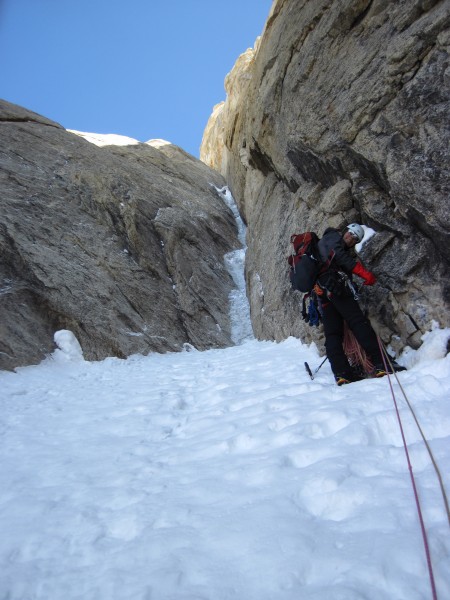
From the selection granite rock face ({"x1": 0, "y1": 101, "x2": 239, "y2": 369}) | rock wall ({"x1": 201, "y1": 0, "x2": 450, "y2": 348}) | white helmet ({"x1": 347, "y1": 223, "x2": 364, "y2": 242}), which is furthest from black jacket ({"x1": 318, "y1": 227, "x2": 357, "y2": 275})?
granite rock face ({"x1": 0, "y1": 101, "x2": 239, "y2": 369})

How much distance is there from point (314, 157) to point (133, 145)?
2195 cm

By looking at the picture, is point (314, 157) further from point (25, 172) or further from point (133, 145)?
point (133, 145)

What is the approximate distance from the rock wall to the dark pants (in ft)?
2.58

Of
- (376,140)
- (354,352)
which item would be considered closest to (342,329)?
(354,352)

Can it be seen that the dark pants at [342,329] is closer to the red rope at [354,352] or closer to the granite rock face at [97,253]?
the red rope at [354,352]

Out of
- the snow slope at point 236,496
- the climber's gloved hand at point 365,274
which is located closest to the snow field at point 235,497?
the snow slope at point 236,496

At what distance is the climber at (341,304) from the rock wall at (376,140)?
80 centimetres

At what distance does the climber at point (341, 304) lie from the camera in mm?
5859

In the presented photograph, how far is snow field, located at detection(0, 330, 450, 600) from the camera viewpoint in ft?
7.65

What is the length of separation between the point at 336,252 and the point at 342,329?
1.31 m

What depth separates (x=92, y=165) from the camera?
752 inches

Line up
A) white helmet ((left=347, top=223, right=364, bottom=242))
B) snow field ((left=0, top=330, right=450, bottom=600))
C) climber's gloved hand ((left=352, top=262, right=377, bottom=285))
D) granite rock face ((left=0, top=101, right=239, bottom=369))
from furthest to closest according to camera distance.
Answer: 1. granite rock face ((left=0, top=101, right=239, bottom=369))
2. white helmet ((left=347, top=223, right=364, bottom=242))
3. climber's gloved hand ((left=352, top=262, right=377, bottom=285))
4. snow field ((left=0, top=330, right=450, bottom=600))

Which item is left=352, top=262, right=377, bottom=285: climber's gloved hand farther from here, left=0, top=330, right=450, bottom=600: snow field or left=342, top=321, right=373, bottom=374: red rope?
left=0, top=330, right=450, bottom=600: snow field

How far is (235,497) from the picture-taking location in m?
3.21
